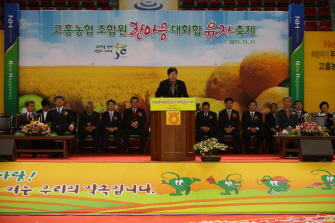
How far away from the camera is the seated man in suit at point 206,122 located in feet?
29.1

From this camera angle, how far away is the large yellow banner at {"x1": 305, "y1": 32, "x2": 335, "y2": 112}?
31.5ft

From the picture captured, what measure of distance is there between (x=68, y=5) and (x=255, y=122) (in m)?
6.35

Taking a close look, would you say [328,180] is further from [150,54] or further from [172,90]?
[150,54]

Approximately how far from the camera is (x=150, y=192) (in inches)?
220

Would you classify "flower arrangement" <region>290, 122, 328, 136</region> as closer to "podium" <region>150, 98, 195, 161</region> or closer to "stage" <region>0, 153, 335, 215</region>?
"stage" <region>0, 153, 335, 215</region>

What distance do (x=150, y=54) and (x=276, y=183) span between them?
4.67 meters

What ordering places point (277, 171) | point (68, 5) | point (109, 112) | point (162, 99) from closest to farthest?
1. point (277, 171)
2. point (162, 99)
3. point (109, 112)
4. point (68, 5)

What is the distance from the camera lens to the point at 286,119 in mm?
8469

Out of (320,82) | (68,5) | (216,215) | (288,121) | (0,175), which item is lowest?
(216,215)

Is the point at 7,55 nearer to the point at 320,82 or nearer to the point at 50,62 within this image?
the point at 50,62

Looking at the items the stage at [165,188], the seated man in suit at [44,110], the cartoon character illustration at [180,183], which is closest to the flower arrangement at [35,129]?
the seated man in suit at [44,110]

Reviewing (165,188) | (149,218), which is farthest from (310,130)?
(149,218)

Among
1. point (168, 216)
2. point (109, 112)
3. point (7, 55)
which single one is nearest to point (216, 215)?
point (168, 216)

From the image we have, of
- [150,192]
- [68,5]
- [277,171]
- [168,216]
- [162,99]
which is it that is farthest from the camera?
[68,5]
